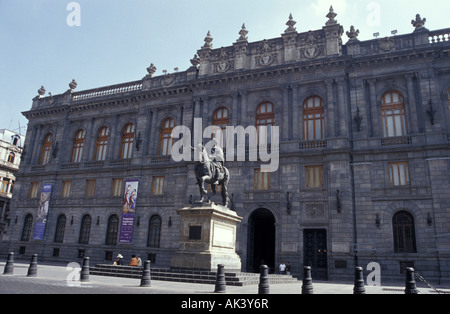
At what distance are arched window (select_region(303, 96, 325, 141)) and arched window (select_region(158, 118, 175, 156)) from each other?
1264 cm

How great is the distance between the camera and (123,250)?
31766mm

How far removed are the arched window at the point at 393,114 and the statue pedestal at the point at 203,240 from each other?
15.8 m

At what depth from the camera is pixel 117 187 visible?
34.7 meters

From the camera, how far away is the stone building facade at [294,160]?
81.8 feet

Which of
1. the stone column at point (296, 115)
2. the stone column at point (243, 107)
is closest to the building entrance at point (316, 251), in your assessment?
the stone column at point (296, 115)

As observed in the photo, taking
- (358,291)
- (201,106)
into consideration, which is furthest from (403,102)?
(358,291)

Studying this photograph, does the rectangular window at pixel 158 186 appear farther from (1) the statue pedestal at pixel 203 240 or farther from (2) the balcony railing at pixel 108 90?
(1) the statue pedestal at pixel 203 240

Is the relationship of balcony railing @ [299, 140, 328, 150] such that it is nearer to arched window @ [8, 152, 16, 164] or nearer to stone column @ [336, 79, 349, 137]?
stone column @ [336, 79, 349, 137]

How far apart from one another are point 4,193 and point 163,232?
34210mm

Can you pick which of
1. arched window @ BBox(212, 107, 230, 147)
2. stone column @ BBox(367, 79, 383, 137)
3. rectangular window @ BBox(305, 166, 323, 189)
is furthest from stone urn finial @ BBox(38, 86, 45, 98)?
stone column @ BBox(367, 79, 383, 137)

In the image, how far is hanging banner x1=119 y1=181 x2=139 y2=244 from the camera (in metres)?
32.0

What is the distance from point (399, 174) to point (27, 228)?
3551 centimetres

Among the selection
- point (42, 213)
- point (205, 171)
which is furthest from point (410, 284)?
point (42, 213)
